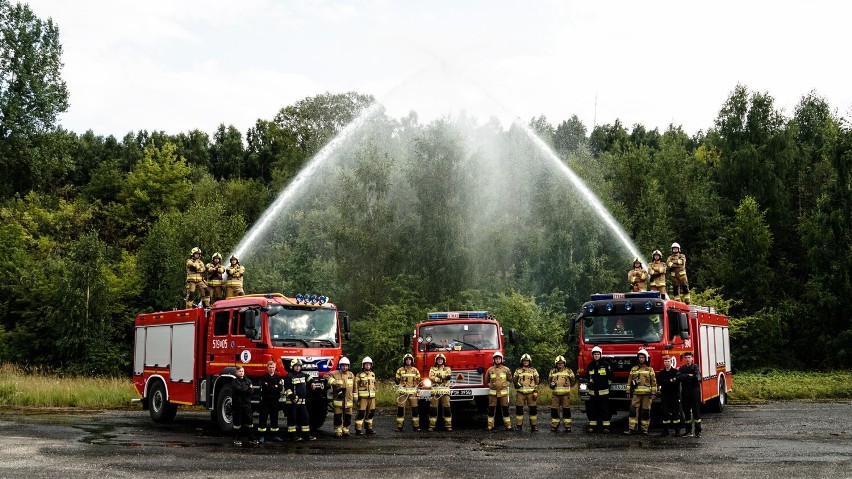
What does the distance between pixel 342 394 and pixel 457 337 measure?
12.0 feet

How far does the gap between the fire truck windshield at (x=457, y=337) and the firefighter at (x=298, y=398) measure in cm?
368

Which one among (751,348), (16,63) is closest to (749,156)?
(751,348)

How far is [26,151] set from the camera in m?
54.2

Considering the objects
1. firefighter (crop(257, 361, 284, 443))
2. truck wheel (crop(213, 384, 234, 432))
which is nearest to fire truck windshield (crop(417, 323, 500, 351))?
firefighter (crop(257, 361, 284, 443))

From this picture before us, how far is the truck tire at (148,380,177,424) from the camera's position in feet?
66.3

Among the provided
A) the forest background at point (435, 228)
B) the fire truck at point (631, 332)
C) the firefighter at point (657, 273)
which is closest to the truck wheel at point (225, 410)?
the fire truck at point (631, 332)

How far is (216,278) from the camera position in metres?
20.4

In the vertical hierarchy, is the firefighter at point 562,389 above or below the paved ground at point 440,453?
above

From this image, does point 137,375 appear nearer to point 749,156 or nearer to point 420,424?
point 420,424

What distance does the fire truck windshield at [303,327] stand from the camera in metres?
17.0

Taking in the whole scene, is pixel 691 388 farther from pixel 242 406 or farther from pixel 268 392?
pixel 242 406

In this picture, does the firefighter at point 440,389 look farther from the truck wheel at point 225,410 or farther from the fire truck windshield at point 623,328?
the truck wheel at point 225,410

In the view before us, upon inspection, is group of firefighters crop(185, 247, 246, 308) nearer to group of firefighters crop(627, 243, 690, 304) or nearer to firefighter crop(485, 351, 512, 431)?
firefighter crop(485, 351, 512, 431)

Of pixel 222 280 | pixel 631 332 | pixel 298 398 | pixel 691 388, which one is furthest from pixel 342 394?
pixel 691 388
